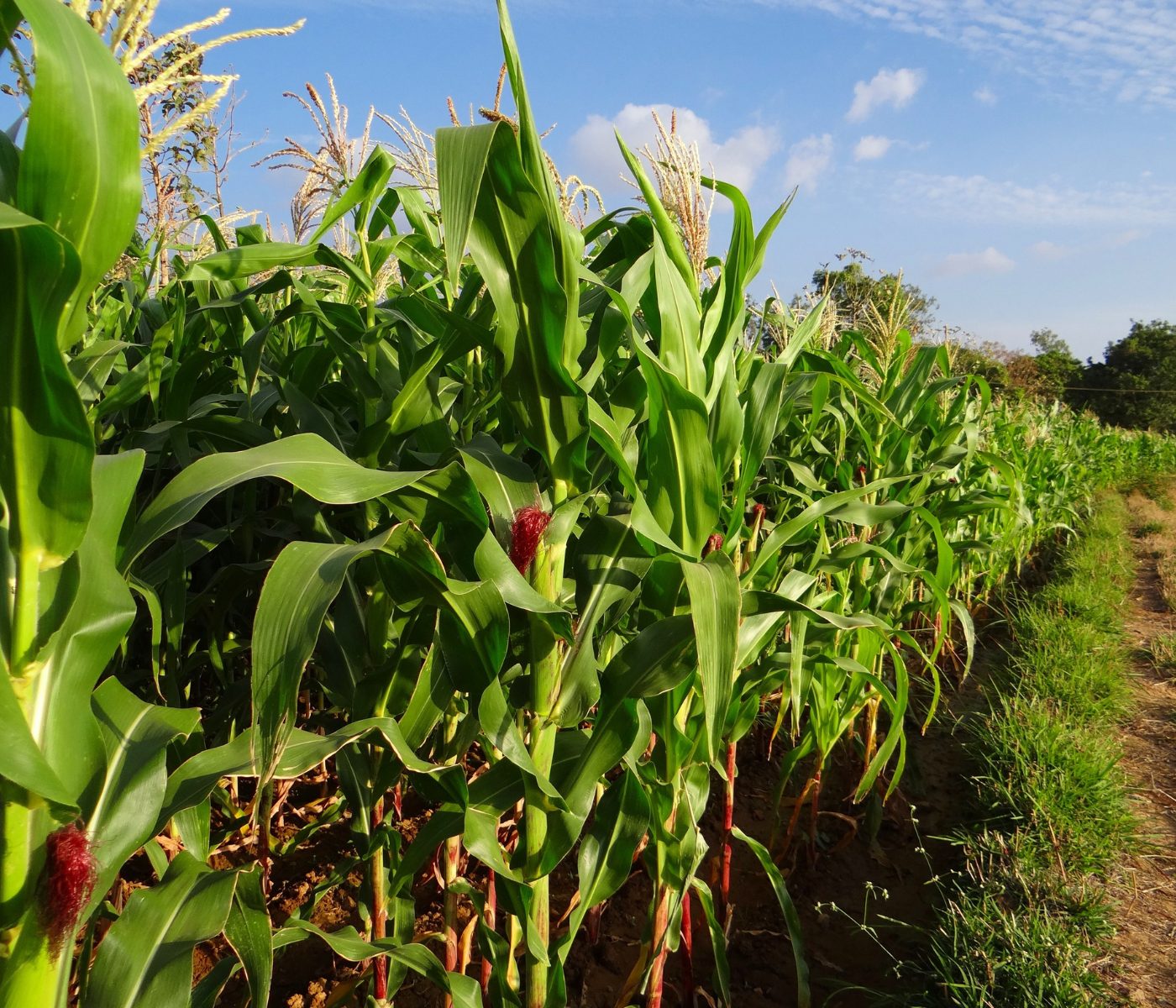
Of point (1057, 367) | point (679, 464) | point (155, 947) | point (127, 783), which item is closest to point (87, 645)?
point (127, 783)

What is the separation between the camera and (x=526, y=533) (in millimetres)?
1129

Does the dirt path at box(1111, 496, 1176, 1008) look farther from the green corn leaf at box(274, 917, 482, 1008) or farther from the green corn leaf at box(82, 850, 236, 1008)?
the green corn leaf at box(82, 850, 236, 1008)

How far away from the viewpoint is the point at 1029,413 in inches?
352

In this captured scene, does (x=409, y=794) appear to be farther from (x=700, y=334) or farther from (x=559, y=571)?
(x=700, y=334)

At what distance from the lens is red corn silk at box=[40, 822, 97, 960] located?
2.62 feet

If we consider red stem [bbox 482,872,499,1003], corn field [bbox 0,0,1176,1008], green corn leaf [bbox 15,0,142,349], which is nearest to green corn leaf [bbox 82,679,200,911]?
corn field [bbox 0,0,1176,1008]

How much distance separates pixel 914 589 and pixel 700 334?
3101mm

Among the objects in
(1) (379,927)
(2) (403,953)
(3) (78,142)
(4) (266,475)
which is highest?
(3) (78,142)

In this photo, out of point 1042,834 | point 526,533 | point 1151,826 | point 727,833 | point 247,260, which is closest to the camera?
point 526,533

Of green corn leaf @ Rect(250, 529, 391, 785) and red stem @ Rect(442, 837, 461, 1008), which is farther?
red stem @ Rect(442, 837, 461, 1008)

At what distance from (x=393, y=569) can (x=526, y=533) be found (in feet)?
0.68

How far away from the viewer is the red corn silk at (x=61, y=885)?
0.80m

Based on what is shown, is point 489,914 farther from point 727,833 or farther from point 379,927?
point 727,833

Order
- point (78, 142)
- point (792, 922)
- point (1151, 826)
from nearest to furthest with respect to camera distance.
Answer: point (78, 142), point (792, 922), point (1151, 826)
